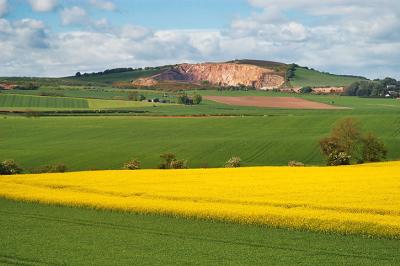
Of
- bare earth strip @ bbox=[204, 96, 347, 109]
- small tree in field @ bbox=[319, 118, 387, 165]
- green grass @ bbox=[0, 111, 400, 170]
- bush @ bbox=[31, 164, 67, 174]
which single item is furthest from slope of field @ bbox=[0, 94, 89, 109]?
small tree in field @ bbox=[319, 118, 387, 165]

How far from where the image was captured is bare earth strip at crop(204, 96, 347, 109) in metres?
116

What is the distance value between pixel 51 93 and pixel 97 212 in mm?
111975

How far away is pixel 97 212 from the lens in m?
26.1

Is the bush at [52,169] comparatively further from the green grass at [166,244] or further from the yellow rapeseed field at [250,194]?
the green grass at [166,244]

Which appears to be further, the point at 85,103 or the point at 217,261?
the point at 85,103

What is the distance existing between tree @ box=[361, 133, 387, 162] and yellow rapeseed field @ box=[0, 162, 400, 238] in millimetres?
17941

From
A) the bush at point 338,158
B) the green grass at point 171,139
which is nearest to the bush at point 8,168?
the green grass at point 171,139

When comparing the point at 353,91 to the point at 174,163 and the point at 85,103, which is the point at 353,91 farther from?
the point at 174,163

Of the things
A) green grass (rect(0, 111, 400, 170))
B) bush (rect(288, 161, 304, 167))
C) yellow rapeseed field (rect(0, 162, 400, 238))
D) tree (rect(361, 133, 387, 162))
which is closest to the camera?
yellow rapeseed field (rect(0, 162, 400, 238))

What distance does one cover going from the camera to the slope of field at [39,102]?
370 feet

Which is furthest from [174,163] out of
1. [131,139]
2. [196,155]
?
[131,139]

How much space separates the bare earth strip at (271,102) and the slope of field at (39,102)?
93.7 ft

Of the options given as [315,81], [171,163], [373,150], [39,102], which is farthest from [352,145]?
[315,81]

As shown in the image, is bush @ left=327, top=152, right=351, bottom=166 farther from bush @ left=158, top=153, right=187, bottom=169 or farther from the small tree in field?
bush @ left=158, top=153, right=187, bottom=169
